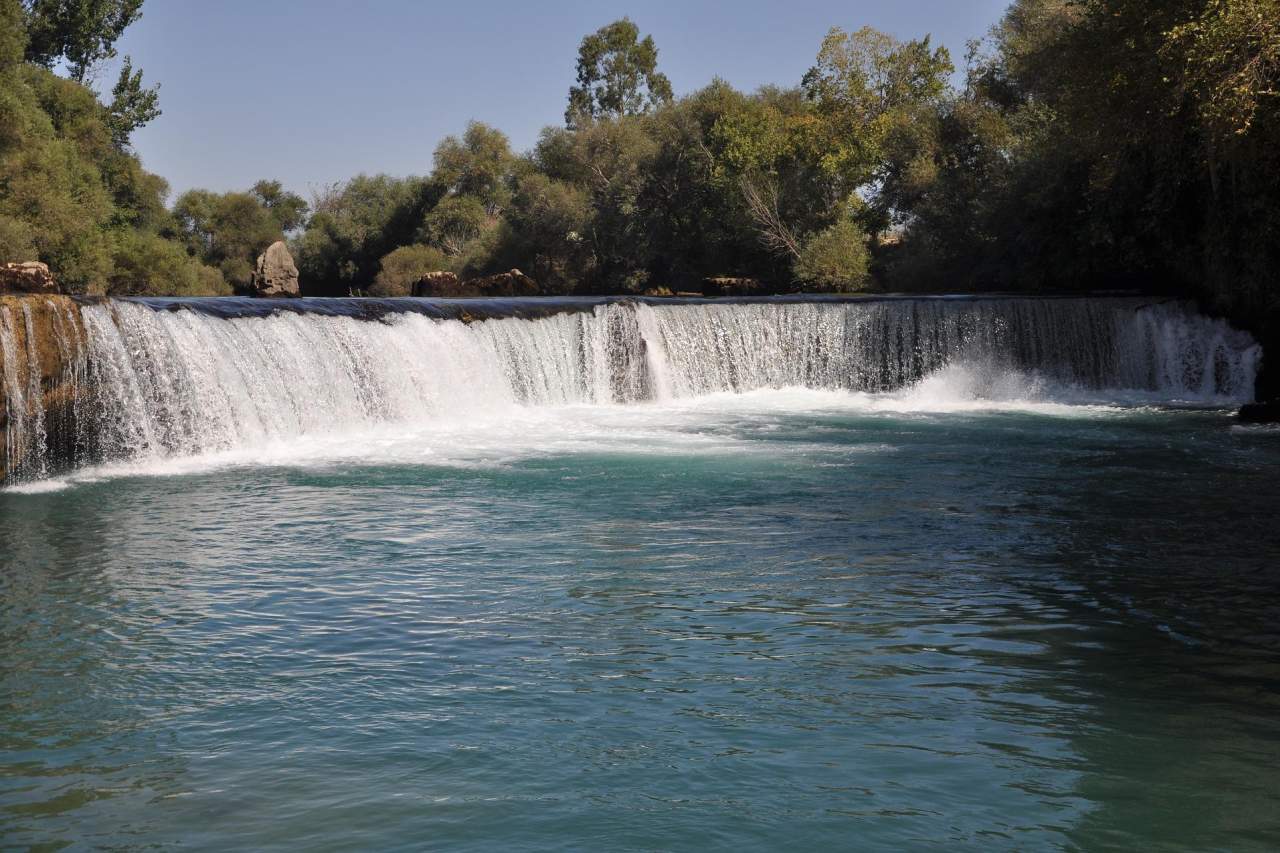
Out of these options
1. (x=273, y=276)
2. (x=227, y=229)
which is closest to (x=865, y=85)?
(x=273, y=276)

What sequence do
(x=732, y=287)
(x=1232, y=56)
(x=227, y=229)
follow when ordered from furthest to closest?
(x=227, y=229) → (x=732, y=287) → (x=1232, y=56)

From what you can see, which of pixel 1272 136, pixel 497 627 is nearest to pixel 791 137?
pixel 1272 136

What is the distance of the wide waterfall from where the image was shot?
14.9 m

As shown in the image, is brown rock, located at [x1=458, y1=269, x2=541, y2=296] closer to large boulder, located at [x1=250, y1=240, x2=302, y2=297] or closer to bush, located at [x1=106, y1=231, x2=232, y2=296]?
large boulder, located at [x1=250, y1=240, x2=302, y2=297]

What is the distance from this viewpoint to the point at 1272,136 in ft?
61.1

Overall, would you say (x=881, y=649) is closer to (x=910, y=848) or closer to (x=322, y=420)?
(x=910, y=848)

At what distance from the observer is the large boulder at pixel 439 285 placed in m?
45.4

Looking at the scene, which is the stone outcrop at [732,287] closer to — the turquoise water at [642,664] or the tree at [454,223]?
the tree at [454,223]

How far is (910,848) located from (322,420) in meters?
14.0

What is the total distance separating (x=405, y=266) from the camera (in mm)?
58688

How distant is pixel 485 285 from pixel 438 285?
1736 millimetres

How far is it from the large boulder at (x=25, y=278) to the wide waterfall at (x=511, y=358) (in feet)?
31.6

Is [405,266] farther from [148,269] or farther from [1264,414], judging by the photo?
[1264,414]

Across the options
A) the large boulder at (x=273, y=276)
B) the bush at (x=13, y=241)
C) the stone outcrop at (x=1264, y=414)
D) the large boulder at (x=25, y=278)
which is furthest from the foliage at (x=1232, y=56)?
the large boulder at (x=273, y=276)
